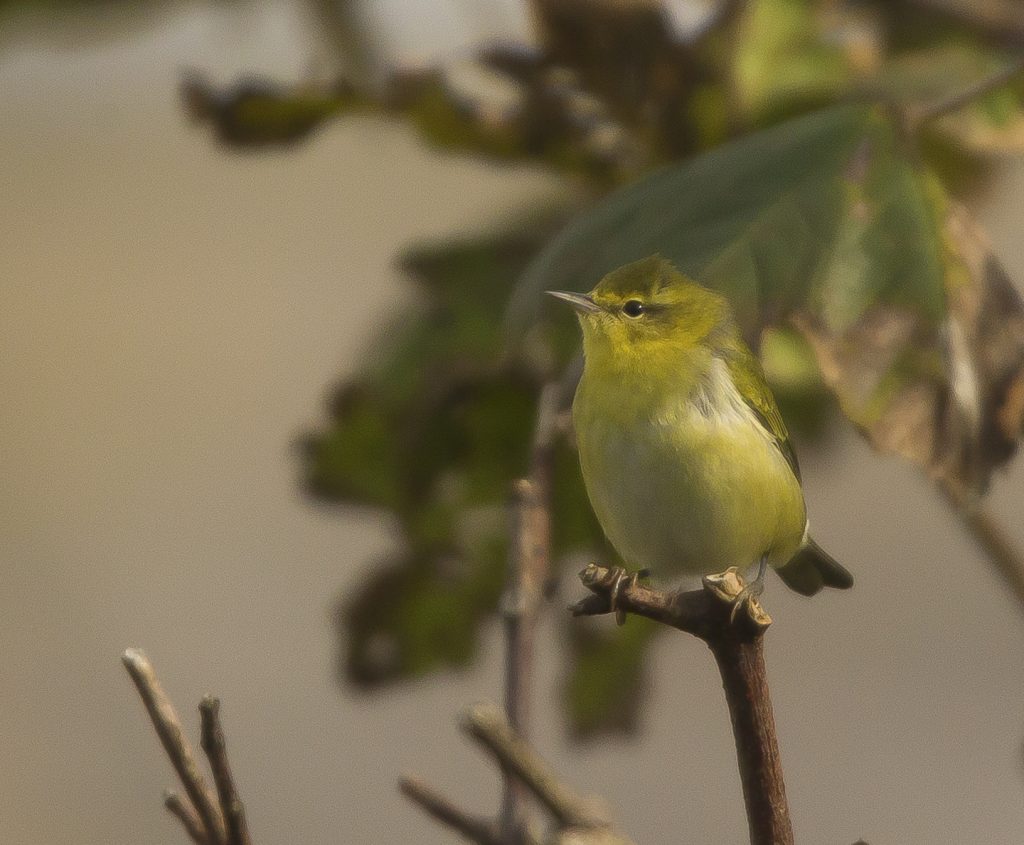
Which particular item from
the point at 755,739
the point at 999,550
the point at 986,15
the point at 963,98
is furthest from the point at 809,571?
the point at 755,739

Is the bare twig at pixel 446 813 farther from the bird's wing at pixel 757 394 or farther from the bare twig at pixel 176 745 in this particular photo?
the bird's wing at pixel 757 394

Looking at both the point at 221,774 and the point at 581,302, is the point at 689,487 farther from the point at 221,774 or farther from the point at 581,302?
the point at 221,774

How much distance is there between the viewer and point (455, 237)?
9.94 feet

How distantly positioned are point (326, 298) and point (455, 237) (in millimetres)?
5687

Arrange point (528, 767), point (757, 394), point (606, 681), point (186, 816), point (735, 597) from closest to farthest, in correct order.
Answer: point (528, 767) → point (186, 816) → point (735, 597) → point (757, 394) → point (606, 681)

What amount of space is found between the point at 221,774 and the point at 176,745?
0.04 m

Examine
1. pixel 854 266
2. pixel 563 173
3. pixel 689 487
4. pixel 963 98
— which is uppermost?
pixel 563 173

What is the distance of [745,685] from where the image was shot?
1159 millimetres

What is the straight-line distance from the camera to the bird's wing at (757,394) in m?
2.61

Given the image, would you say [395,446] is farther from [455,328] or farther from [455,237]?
[455,237]

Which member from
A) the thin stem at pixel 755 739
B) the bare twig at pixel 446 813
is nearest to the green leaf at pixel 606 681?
the thin stem at pixel 755 739

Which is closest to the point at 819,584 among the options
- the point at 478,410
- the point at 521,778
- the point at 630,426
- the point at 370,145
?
the point at 630,426

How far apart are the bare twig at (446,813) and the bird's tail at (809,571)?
6.08ft

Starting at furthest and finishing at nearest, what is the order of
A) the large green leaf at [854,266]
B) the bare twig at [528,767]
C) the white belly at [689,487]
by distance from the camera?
the white belly at [689,487]
the large green leaf at [854,266]
the bare twig at [528,767]
